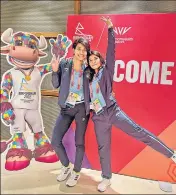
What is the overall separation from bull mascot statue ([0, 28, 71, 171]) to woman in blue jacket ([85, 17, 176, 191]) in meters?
0.18

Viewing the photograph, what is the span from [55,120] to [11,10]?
507 mm

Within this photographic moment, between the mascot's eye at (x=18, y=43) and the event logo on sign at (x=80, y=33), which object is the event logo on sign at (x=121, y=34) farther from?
the mascot's eye at (x=18, y=43)

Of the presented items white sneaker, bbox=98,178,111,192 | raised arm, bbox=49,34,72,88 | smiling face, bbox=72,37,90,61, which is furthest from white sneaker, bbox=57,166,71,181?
smiling face, bbox=72,37,90,61

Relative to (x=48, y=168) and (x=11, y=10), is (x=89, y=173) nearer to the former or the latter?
(x=48, y=168)

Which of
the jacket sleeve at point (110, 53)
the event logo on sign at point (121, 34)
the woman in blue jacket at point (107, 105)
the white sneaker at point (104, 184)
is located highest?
the event logo on sign at point (121, 34)

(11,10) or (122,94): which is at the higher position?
(11,10)

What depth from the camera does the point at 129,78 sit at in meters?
1.02

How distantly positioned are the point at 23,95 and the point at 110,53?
15.7 inches

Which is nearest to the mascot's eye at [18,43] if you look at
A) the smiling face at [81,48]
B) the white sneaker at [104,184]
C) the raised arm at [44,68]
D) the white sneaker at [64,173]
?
the raised arm at [44,68]

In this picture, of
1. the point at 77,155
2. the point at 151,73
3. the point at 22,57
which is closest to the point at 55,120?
the point at 77,155

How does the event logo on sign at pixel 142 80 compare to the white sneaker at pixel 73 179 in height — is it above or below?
above

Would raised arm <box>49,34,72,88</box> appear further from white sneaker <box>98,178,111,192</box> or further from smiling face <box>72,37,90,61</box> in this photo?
white sneaker <box>98,178,111,192</box>

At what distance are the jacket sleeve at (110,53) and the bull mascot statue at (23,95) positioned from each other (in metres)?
0.20

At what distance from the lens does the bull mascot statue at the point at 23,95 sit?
44.4 inches
